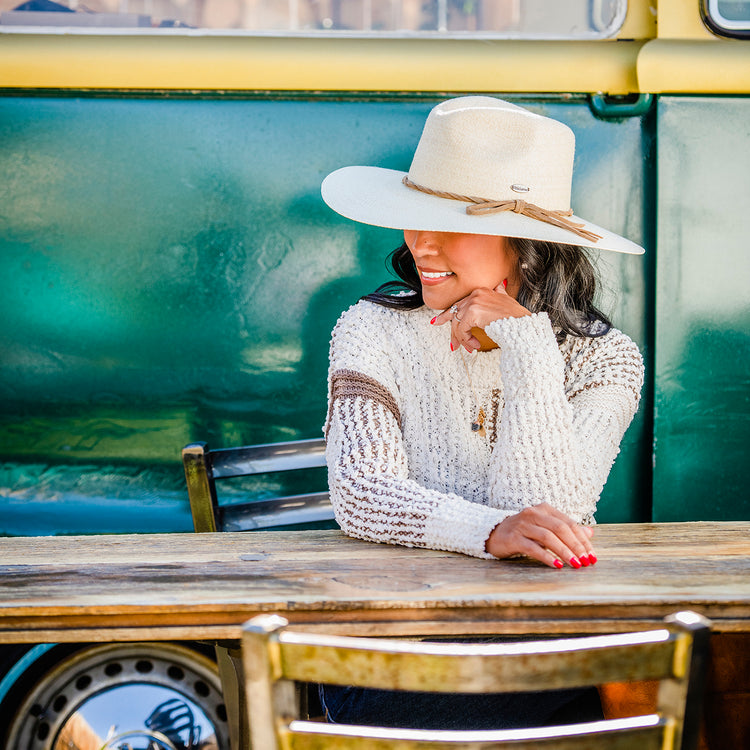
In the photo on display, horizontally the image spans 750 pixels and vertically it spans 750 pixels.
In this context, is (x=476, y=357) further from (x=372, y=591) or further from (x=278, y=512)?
(x=372, y=591)

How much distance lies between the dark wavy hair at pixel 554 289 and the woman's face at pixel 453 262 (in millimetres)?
66

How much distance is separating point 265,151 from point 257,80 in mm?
169

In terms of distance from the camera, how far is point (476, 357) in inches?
68.3

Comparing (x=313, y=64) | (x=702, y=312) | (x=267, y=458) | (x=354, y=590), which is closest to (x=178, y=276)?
(x=267, y=458)

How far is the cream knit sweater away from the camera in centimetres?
141

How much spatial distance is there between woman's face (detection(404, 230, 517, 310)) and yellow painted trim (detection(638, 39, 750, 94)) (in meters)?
0.63

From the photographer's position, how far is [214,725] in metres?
1.86

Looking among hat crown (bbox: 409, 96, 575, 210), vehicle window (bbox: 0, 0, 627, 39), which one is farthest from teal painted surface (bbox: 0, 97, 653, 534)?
hat crown (bbox: 409, 96, 575, 210)

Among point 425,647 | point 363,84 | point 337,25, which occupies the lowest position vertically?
point 425,647

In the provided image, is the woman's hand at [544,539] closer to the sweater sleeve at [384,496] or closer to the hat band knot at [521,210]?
the sweater sleeve at [384,496]

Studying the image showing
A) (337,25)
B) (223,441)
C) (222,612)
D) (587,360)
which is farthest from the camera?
(223,441)

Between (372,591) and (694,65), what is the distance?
1.55 metres

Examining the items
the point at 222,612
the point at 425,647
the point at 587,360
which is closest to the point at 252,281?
the point at 587,360

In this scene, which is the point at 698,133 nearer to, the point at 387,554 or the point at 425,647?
the point at 387,554
